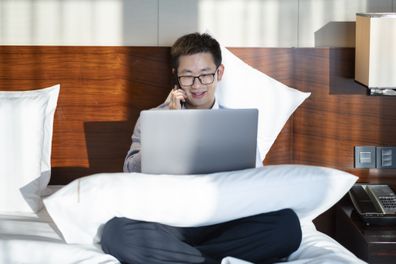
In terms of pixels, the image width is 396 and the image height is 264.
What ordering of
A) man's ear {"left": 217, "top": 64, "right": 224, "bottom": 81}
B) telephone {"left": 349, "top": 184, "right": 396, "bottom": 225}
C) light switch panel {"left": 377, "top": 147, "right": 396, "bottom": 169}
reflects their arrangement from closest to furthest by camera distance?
telephone {"left": 349, "top": 184, "right": 396, "bottom": 225} < man's ear {"left": 217, "top": 64, "right": 224, "bottom": 81} < light switch panel {"left": 377, "top": 147, "right": 396, "bottom": 169}

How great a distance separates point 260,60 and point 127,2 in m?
0.63

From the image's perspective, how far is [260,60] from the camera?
3.11m

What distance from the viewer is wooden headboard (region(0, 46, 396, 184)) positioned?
3090mm

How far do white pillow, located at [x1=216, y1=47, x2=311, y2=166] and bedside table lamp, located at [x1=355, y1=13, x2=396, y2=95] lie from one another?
33 cm

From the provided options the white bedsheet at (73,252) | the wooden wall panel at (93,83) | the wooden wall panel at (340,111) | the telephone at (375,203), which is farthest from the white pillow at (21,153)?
the telephone at (375,203)

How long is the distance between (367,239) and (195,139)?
2.52 ft

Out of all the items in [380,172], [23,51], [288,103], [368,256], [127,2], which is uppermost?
[127,2]

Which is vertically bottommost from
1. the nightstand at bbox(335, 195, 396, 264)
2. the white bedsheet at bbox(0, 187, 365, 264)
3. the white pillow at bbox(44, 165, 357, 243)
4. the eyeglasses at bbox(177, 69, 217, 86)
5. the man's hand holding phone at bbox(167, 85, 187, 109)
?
the nightstand at bbox(335, 195, 396, 264)

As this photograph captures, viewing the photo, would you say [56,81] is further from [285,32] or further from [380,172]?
[380,172]

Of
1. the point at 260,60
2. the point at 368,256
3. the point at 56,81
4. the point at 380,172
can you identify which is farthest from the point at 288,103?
the point at 56,81

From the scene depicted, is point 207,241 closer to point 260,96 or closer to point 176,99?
point 176,99

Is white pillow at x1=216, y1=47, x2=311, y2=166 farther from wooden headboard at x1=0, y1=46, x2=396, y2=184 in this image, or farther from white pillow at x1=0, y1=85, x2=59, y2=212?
white pillow at x1=0, y1=85, x2=59, y2=212

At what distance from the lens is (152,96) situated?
10.2 ft

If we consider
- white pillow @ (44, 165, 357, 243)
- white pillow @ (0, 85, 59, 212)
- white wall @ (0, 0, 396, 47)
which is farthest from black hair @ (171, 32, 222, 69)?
white pillow @ (44, 165, 357, 243)
